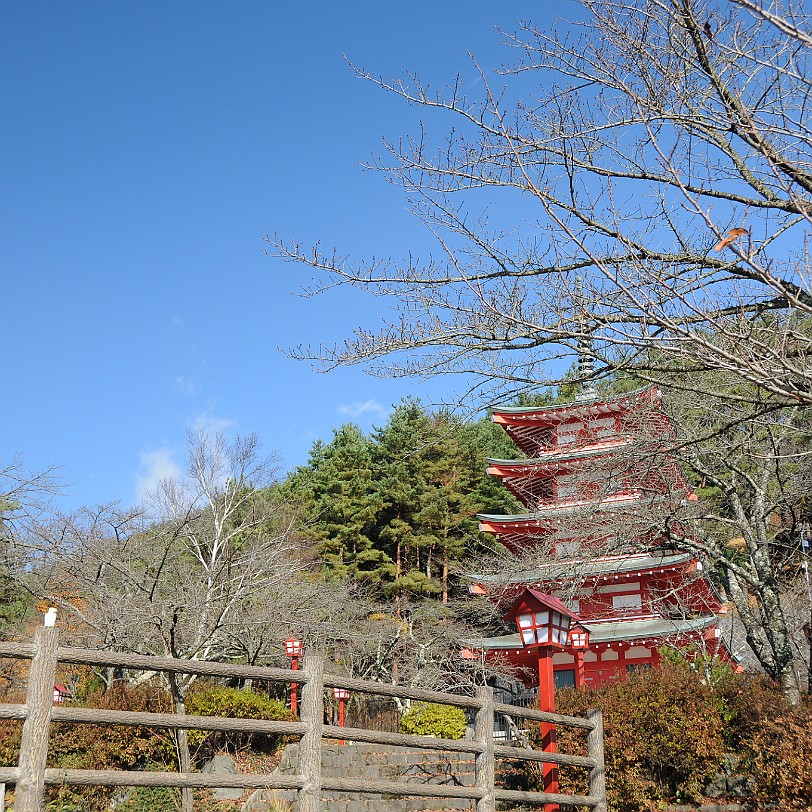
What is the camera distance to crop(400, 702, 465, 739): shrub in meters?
17.2

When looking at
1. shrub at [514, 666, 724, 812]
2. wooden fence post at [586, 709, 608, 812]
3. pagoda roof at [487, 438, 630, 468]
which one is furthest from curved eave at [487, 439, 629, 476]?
wooden fence post at [586, 709, 608, 812]

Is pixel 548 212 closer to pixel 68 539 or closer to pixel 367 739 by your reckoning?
pixel 367 739

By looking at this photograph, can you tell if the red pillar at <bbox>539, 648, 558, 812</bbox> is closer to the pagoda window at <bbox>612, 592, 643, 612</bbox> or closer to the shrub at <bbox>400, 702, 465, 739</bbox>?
the shrub at <bbox>400, 702, 465, 739</bbox>

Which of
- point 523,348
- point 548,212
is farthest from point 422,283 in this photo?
point 548,212

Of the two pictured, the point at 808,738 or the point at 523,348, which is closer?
the point at 523,348

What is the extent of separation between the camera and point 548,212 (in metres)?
4.37

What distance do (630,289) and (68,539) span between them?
12429 mm

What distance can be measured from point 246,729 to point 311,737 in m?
0.37

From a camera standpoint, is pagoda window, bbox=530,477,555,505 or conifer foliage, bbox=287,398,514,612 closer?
pagoda window, bbox=530,477,555,505

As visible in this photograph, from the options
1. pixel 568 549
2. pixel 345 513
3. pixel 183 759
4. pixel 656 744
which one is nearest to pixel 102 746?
pixel 183 759

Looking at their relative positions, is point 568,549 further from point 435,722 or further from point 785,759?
point 435,722

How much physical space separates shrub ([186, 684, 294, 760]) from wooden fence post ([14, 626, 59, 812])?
26.5ft

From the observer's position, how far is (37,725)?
3754 mm

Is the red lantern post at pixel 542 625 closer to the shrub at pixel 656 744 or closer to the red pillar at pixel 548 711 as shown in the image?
the red pillar at pixel 548 711
